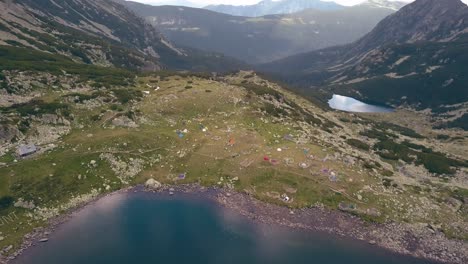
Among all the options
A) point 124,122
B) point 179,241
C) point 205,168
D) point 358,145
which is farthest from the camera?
point 358,145

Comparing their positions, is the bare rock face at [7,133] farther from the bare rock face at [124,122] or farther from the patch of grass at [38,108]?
the bare rock face at [124,122]

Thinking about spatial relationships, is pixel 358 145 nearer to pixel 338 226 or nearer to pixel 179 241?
pixel 338 226

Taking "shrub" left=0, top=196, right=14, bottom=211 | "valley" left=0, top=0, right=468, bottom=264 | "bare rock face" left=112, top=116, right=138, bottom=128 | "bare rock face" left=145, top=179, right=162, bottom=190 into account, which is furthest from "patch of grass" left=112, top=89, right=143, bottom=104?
"shrub" left=0, top=196, right=14, bottom=211

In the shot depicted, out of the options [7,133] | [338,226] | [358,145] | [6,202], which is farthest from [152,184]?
[358,145]

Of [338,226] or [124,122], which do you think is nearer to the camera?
[338,226]

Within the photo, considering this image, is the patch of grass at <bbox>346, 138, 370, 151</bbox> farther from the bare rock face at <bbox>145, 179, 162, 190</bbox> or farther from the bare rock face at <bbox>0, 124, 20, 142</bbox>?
the bare rock face at <bbox>0, 124, 20, 142</bbox>
